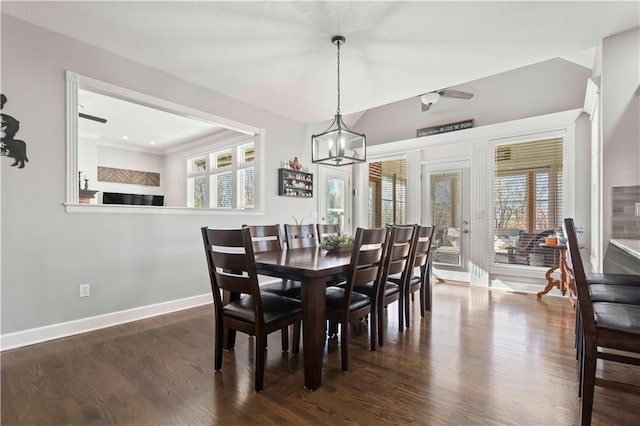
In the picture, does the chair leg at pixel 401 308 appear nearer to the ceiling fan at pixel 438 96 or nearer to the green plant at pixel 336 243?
the green plant at pixel 336 243

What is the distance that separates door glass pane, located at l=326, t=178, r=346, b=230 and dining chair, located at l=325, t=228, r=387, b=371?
141 inches

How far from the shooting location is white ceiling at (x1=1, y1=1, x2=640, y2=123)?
2453 mm

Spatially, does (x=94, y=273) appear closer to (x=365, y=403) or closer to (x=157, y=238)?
(x=157, y=238)

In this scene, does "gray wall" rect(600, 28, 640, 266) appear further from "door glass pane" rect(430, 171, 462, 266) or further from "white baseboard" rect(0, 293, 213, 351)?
"white baseboard" rect(0, 293, 213, 351)

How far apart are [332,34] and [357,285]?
2.23 m

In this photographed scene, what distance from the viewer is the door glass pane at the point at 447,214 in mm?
5121

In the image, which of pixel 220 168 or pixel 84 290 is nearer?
pixel 84 290

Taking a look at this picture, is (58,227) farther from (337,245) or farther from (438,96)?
(438,96)

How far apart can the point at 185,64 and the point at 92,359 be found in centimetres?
→ 287

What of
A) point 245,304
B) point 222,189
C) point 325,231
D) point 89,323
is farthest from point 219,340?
point 222,189

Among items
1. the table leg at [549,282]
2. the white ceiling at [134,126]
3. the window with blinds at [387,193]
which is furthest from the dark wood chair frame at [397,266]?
the white ceiling at [134,126]

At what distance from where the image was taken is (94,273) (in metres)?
2.95

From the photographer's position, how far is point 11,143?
2.51m

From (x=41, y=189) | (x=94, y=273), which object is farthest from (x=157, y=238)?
(x=41, y=189)
